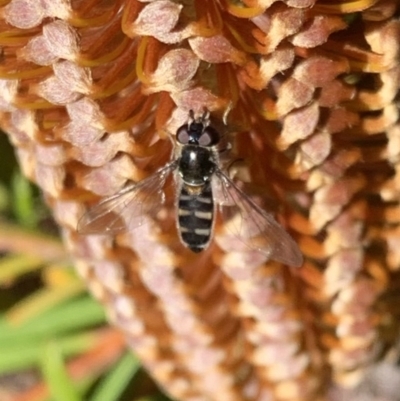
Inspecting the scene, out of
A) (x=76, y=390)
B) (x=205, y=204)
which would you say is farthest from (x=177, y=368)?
(x=205, y=204)

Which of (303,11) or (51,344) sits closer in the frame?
(303,11)

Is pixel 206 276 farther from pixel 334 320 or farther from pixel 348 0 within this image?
pixel 348 0

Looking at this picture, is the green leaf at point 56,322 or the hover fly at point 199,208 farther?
the green leaf at point 56,322

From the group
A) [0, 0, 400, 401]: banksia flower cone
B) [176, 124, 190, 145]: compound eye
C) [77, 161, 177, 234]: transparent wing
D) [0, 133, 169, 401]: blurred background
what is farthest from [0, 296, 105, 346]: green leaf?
[176, 124, 190, 145]: compound eye

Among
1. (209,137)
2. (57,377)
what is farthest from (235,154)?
(57,377)

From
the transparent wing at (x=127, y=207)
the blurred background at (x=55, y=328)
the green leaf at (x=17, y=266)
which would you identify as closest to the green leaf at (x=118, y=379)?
the blurred background at (x=55, y=328)

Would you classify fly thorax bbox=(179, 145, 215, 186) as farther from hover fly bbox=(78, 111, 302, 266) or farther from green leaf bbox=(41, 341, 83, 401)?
green leaf bbox=(41, 341, 83, 401)

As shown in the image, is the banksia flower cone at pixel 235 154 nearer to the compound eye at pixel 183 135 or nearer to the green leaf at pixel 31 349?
the compound eye at pixel 183 135
